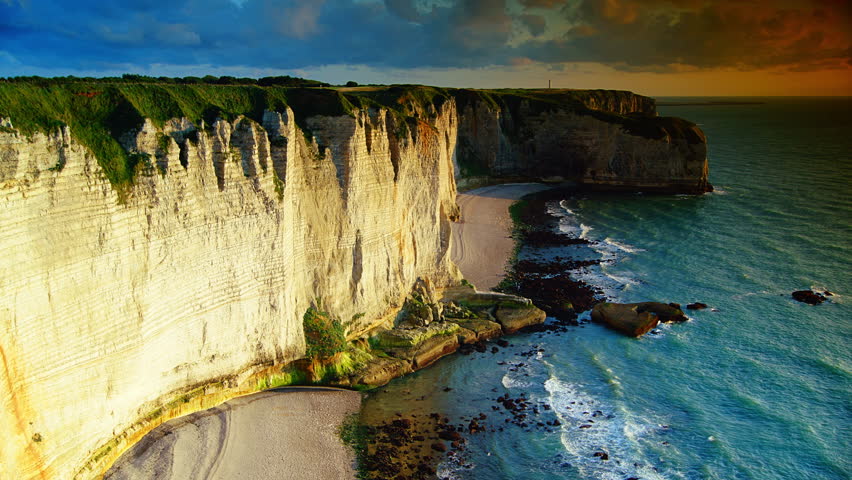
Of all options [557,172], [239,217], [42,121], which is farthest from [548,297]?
[557,172]

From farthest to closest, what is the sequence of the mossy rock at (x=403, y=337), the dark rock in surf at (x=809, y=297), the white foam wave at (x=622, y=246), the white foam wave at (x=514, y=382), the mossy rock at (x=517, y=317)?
the white foam wave at (x=622, y=246), the dark rock in surf at (x=809, y=297), the mossy rock at (x=517, y=317), the mossy rock at (x=403, y=337), the white foam wave at (x=514, y=382)

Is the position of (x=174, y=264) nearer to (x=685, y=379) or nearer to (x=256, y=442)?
(x=256, y=442)

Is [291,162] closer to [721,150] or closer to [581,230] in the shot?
[581,230]

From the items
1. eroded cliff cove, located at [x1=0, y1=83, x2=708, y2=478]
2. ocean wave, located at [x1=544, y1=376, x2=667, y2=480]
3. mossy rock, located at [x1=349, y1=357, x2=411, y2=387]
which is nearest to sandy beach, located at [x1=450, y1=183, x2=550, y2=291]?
eroded cliff cove, located at [x1=0, y1=83, x2=708, y2=478]

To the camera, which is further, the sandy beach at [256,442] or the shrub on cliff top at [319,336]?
the shrub on cliff top at [319,336]

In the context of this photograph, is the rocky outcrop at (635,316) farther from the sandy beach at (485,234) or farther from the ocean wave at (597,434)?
the sandy beach at (485,234)

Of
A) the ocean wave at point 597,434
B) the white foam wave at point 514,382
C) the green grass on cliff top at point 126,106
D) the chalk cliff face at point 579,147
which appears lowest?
the ocean wave at point 597,434

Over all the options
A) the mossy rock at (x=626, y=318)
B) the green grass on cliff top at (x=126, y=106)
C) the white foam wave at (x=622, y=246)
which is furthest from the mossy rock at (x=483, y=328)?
Answer: the white foam wave at (x=622, y=246)
